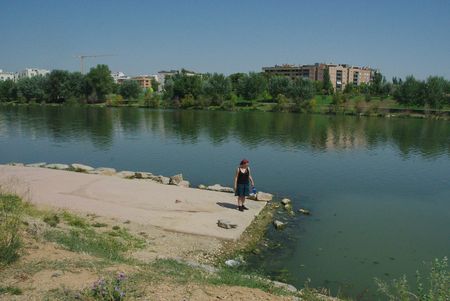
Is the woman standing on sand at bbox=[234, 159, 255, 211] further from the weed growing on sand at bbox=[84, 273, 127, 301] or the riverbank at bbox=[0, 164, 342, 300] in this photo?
the weed growing on sand at bbox=[84, 273, 127, 301]

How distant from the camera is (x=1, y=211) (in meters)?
10.8

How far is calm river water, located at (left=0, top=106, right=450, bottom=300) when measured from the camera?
13102 millimetres

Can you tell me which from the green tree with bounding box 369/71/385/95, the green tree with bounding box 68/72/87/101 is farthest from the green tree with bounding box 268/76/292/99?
the green tree with bounding box 68/72/87/101

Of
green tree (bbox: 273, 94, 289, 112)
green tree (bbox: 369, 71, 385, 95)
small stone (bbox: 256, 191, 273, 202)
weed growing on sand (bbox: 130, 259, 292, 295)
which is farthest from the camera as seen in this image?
green tree (bbox: 369, 71, 385, 95)

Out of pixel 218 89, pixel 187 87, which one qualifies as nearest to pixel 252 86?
pixel 218 89

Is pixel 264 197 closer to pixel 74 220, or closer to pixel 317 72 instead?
pixel 74 220

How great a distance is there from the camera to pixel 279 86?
9931 centimetres

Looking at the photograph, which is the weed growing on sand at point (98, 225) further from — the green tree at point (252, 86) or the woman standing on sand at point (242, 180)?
the green tree at point (252, 86)

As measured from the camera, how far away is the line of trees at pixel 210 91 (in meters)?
88.4

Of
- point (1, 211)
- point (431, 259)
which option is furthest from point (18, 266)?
point (431, 259)

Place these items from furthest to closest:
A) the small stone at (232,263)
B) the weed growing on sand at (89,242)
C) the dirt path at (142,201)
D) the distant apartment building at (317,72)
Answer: the distant apartment building at (317,72) → the dirt path at (142,201) → the small stone at (232,263) → the weed growing on sand at (89,242)

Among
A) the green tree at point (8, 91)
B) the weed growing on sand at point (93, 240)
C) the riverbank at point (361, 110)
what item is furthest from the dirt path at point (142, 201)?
the green tree at point (8, 91)

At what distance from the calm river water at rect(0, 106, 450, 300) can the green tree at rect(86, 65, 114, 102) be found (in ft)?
192

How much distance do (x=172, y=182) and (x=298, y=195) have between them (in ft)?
21.7
